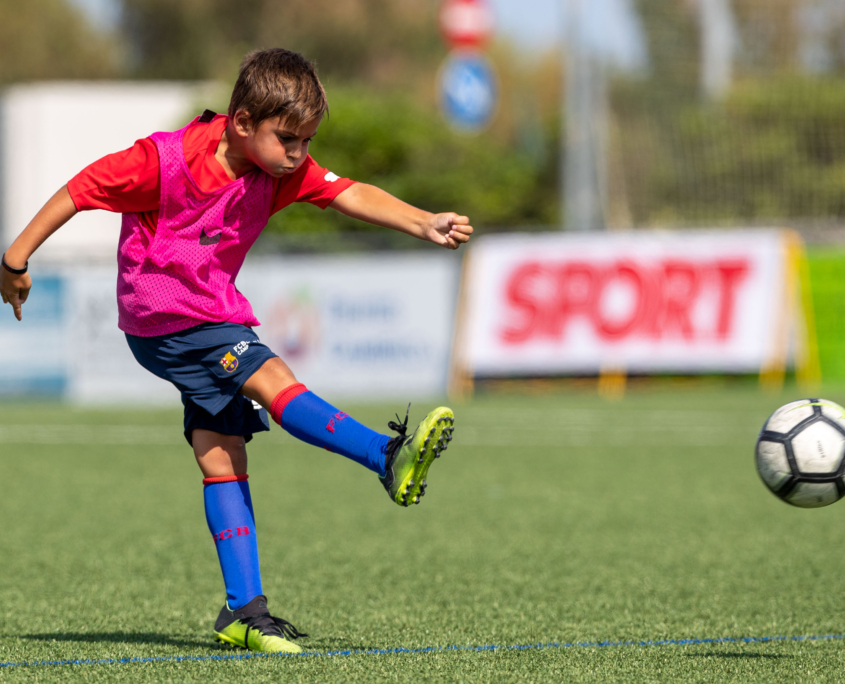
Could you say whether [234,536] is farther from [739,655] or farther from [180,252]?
[739,655]

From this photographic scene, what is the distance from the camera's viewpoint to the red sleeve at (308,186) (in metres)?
3.95

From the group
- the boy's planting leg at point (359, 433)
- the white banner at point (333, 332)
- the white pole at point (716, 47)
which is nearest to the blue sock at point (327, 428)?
the boy's planting leg at point (359, 433)

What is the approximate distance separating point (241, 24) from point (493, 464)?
3314 centimetres

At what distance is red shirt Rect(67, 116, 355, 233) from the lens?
144 inches

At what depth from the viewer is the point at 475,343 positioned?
50.3ft

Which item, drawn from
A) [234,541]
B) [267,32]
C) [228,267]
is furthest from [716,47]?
[267,32]

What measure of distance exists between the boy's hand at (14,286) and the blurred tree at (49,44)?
138ft

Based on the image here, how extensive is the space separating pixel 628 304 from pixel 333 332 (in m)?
3.58

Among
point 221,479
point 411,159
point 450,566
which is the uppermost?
point 411,159

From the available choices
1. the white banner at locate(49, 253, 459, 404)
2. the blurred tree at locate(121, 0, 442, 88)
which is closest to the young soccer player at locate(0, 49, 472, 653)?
the white banner at locate(49, 253, 459, 404)

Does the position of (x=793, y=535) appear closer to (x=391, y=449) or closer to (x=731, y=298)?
(x=391, y=449)

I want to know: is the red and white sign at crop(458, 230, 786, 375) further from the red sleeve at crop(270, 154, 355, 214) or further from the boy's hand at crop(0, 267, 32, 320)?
the boy's hand at crop(0, 267, 32, 320)

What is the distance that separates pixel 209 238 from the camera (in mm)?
3773

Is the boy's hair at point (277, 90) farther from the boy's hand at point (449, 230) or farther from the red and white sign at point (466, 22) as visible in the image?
the red and white sign at point (466, 22)
